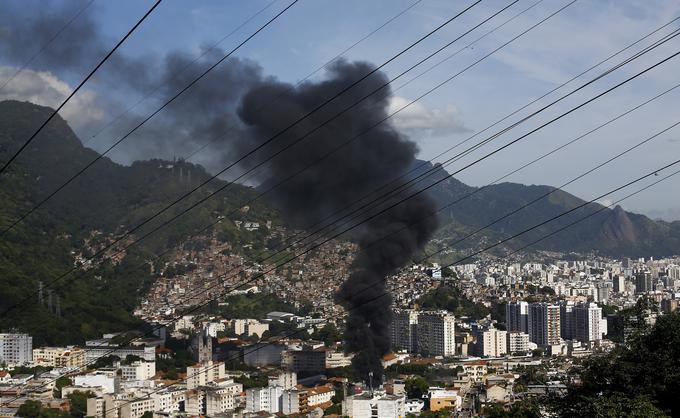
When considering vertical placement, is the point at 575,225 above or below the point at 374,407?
above

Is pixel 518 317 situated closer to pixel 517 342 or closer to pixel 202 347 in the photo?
pixel 517 342

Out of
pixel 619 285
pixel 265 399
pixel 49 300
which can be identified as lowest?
pixel 265 399

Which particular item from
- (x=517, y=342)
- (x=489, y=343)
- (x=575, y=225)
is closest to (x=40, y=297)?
(x=489, y=343)

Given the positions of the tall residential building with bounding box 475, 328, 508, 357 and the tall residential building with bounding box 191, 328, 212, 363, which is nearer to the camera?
the tall residential building with bounding box 191, 328, 212, 363

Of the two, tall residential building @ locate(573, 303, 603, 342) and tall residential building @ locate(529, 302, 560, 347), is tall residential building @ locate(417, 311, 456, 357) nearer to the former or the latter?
tall residential building @ locate(529, 302, 560, 347)

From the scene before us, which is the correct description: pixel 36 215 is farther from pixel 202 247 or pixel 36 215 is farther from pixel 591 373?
pixel 591 373

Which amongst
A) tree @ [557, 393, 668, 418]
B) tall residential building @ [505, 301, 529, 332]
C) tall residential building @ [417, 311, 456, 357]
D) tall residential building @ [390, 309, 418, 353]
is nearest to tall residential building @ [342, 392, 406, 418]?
tree @ [557, 393, 668, 418]

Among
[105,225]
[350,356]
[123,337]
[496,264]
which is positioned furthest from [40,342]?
[496,264]

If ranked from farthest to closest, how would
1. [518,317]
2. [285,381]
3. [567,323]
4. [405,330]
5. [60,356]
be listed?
[567,323] → [518,317] → [405,330] → [60,356] → [285,381]
